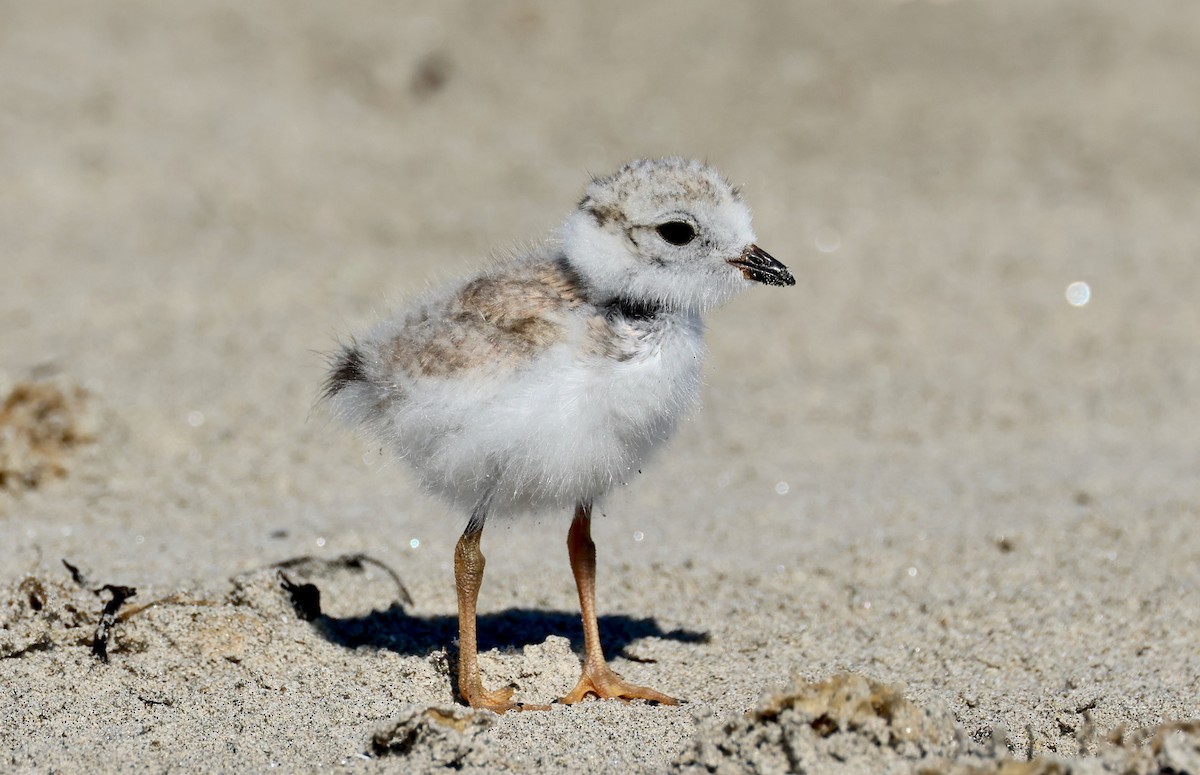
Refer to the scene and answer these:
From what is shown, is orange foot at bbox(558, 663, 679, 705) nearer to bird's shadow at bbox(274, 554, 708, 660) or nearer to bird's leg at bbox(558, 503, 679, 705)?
bird's leg at bbox(558, 503, 679, 705)

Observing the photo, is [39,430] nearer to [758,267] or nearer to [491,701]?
[491,701]

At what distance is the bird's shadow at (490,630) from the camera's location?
12.7ft

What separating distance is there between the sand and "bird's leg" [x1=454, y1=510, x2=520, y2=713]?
12cm

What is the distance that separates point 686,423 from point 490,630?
191 centimetres

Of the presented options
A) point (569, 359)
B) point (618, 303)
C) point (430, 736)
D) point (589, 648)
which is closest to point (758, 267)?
point (618, 303)

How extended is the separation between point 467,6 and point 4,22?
3530 mm

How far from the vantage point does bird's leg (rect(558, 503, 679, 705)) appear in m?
3.44

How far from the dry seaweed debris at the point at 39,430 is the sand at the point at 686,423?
2cm

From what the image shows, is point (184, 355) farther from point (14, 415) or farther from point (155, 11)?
point (155, 11)

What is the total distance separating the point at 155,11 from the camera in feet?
35.3

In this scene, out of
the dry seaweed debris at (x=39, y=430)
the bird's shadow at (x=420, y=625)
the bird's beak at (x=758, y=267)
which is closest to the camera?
the bird's beak at (x=758, y=267)

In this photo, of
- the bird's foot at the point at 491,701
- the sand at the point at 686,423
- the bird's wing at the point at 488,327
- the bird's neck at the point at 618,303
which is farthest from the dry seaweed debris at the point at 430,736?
the bird's neck at the point at 618,303

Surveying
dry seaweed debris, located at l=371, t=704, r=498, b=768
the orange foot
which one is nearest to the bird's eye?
the orange foot

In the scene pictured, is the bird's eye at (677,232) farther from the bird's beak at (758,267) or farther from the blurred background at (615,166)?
the blurred background at (615,166)
